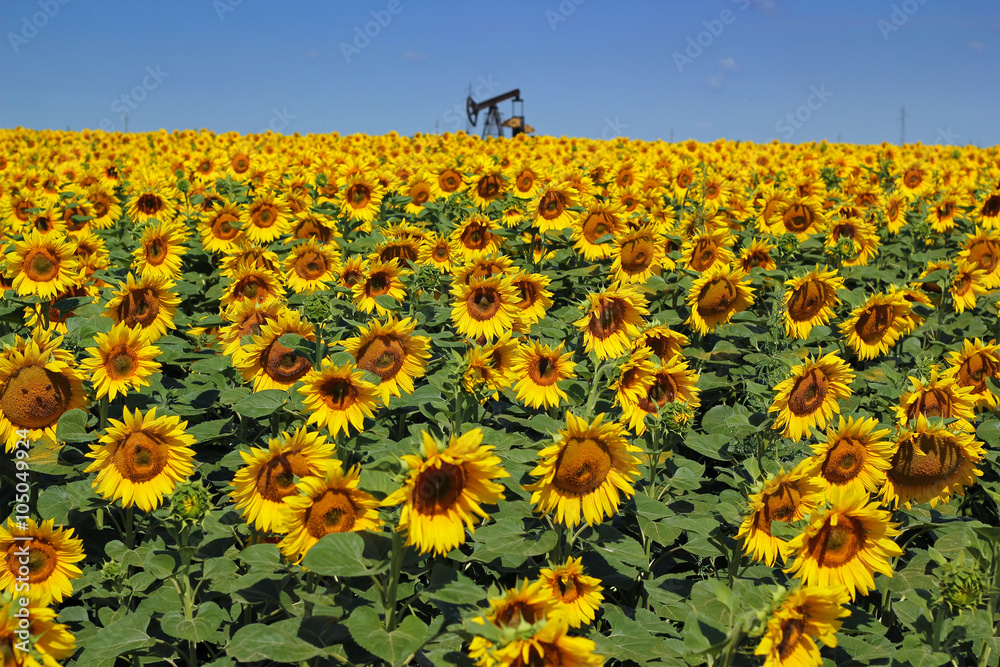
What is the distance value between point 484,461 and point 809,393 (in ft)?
7.08

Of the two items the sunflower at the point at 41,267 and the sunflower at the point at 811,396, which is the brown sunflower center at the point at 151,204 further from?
the sunflower at the point at 811,396

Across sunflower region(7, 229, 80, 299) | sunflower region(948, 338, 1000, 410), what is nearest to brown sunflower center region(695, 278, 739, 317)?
sunflower region(948, 338, 1000, 410)

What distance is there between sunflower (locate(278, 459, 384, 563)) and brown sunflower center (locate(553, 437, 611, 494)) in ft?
2.23

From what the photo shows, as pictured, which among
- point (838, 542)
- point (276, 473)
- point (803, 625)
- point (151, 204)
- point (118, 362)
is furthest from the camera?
point (151, 204)

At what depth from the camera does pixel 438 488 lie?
2.20 meters

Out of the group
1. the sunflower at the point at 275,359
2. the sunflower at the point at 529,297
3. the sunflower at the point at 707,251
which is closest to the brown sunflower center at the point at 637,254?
the sunflower at the point at 707,251

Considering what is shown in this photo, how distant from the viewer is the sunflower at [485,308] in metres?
4.16

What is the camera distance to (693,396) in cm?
405

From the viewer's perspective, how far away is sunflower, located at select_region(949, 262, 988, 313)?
5730mm

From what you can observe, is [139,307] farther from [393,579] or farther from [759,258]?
[759,258]

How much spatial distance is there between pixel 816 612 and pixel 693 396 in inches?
74.3

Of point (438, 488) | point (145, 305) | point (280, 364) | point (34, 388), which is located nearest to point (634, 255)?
point (280, 364)

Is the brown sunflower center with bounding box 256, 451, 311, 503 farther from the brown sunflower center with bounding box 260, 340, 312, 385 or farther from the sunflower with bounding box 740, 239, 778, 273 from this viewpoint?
the sunflower with bounding box 740, 239, 778, 273

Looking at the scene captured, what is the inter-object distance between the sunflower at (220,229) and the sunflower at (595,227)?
9.92 feet
